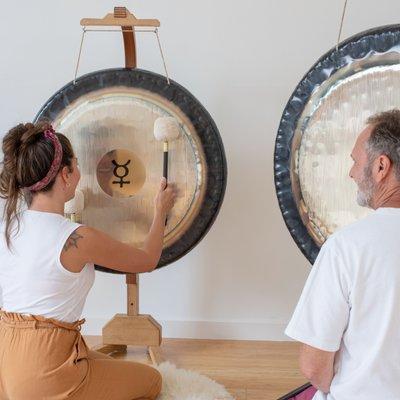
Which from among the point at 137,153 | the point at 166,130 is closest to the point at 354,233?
the point at 166,130

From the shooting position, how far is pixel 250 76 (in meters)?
2.53

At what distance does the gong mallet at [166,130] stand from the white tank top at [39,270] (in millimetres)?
562

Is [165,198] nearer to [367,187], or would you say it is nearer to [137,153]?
[137,153]

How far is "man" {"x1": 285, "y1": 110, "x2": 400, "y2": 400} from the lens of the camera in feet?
3.60

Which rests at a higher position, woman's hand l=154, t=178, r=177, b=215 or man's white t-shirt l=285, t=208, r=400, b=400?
woman's hand l=154, t=178, r=177, b=215

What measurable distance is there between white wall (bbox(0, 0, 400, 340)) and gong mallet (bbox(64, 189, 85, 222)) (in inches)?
23.6

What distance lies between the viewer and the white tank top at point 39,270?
5.08 ft

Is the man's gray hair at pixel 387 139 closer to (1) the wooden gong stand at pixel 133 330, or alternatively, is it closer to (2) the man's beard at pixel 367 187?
(2) the man's beard at pixel 367 187

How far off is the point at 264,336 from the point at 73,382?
119 cm

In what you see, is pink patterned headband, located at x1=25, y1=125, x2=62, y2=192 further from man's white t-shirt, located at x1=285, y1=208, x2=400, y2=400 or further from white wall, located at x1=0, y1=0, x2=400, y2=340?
white wall, located at x1=0, y1=0, x2=400, y2=340

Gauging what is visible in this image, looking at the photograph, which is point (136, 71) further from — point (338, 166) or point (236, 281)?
point (236, 281)

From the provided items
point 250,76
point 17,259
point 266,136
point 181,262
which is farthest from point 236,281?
point 17,259

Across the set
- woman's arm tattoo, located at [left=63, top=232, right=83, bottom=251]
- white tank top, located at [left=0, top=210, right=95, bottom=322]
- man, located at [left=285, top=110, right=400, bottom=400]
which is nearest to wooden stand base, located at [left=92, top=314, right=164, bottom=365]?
white tank top, located at [left=0, top=210, right=95, bottom=322]

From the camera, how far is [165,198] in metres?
2.09
